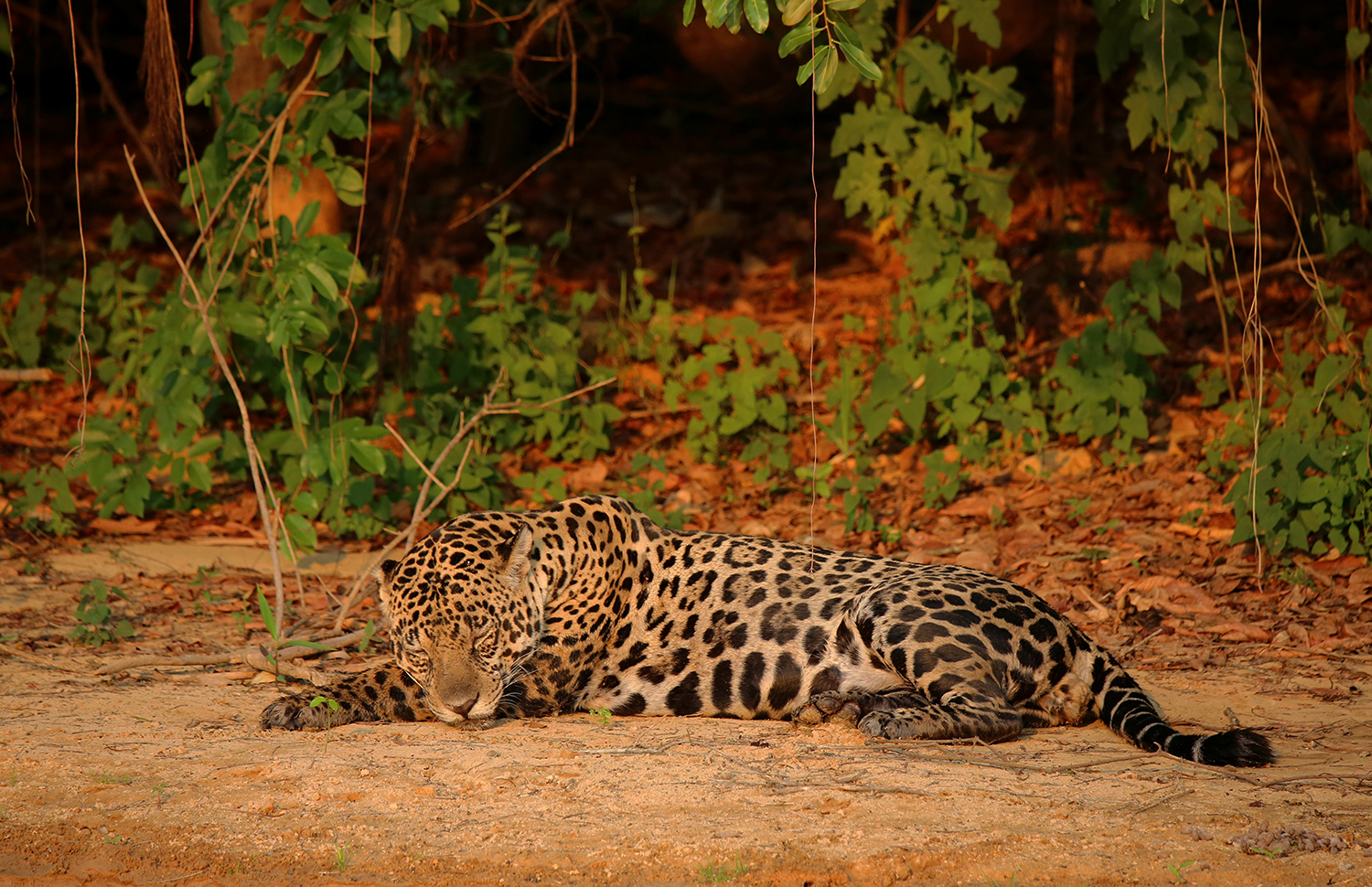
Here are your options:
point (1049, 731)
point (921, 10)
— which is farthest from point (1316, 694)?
point (921, 10)

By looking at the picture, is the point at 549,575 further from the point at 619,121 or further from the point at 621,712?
the point at 619,121

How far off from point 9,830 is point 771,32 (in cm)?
864

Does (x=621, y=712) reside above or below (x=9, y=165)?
below

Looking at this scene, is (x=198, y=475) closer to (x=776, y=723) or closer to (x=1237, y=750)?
(x=776, y=723)

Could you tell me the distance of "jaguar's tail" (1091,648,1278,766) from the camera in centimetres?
440

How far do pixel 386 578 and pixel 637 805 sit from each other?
1792 mm

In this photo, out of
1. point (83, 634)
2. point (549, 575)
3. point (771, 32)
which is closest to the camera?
point (549, 575)

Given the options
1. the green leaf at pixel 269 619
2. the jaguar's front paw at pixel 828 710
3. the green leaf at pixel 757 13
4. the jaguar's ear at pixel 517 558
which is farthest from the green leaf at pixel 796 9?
the green leaf at pixel 269 619

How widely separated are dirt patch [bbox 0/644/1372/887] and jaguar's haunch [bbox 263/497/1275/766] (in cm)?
16

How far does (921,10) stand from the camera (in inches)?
471

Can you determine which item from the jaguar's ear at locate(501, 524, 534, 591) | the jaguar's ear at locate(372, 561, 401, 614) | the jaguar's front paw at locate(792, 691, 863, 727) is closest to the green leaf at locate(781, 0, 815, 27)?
the jaguar's ear at locate(501, 524, 534, 591)

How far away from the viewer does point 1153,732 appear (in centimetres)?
464

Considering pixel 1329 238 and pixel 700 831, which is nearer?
pixel 700 831

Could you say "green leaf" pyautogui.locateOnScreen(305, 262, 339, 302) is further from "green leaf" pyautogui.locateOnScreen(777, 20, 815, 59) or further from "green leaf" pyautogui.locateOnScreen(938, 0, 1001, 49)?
"green leaf" pyautogui.locateOnScreen(938, 0, 1001, 49)
